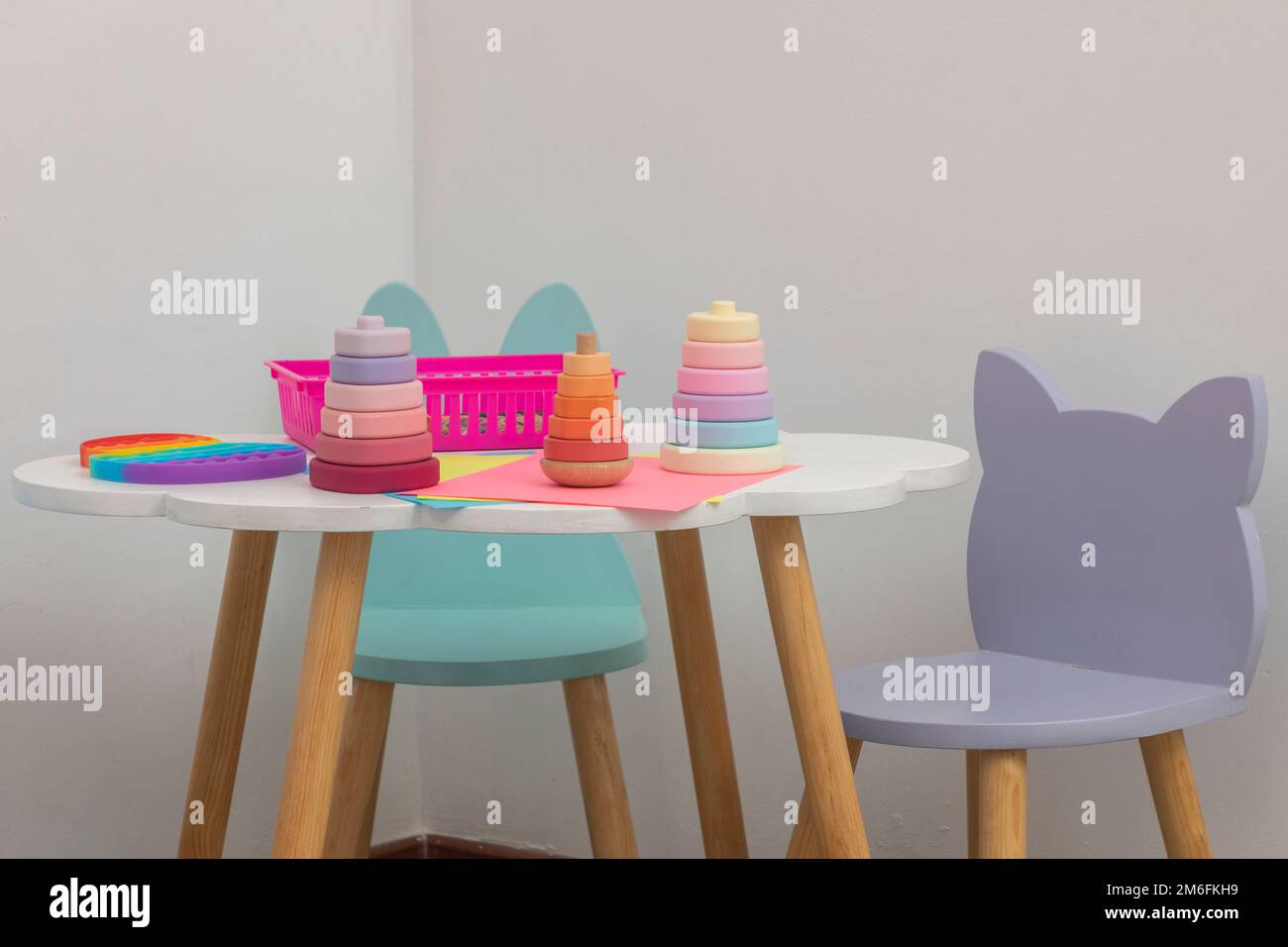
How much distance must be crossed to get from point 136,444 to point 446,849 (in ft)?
3.13

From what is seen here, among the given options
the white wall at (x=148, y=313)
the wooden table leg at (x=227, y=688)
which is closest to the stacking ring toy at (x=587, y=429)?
the wooden table leg at (x=227, y=688)

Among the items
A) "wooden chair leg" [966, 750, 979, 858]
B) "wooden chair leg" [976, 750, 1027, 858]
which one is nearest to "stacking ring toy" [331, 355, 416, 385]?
"wooden chair leg" [976, 750, 1027, 858]

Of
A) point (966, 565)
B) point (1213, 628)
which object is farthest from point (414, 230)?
point (1213, 628)

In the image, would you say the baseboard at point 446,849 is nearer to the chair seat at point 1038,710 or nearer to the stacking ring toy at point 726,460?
the chair seat at point 1038,710

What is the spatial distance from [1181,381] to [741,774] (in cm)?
73

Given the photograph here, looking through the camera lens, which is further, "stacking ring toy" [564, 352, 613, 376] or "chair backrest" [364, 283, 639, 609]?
"chair backrest" [364, 283, 639, 609]

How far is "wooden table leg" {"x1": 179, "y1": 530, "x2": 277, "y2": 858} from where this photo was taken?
4.80 ft

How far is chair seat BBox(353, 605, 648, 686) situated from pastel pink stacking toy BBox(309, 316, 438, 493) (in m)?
0.36

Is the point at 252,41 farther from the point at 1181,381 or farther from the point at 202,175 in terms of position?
the point at 1181,381

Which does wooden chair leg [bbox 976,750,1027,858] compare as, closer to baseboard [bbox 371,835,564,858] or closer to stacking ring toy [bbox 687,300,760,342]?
stacking ring toy [bbox 687,300,760,342]

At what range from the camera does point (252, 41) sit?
1756 mm

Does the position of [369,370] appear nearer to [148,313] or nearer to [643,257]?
[148,313]

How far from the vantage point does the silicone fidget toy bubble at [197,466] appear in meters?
1.16

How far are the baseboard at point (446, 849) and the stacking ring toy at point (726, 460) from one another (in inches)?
37.8
